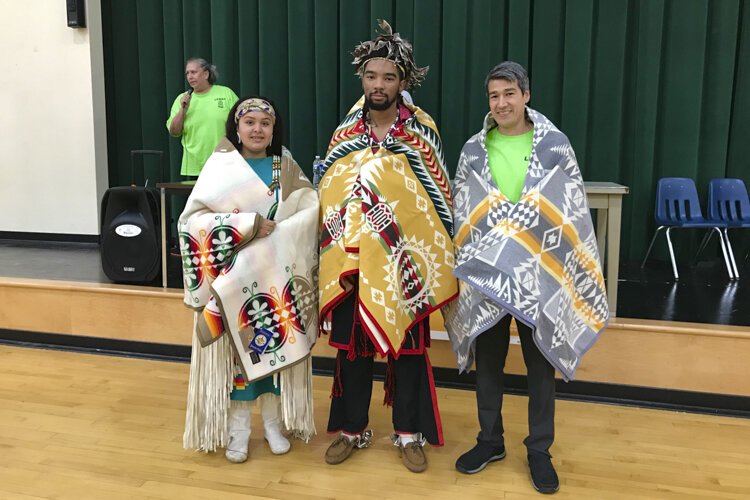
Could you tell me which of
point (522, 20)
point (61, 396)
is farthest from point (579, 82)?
point (61, 396)

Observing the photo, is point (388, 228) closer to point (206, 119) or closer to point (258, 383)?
point (258, 383)

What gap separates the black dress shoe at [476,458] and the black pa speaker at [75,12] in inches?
184

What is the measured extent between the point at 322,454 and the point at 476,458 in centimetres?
52

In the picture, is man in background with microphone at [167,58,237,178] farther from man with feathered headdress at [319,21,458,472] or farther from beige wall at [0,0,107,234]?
man with feathered headdress at [319,21,458,472]

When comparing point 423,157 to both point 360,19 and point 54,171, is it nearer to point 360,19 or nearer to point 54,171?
point 360,19

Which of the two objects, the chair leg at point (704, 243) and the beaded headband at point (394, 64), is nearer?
the beaded headband at point (394, 64)

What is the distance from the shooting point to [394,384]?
210 cm

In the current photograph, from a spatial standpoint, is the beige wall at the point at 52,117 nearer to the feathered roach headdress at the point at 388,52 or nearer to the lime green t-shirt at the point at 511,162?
the feathered roach headdress at the point at 388,52

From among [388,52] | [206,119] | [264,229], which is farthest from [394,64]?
[206,119]

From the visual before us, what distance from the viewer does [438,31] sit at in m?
4.59

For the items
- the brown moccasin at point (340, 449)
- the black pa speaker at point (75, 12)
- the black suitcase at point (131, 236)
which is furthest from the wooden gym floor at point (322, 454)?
the black pa speaker at point (75, 12)

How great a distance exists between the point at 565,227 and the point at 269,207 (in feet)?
3.01

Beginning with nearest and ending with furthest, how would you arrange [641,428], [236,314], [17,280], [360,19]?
[236,314] < [641,428] < [17,280] < [360,19]

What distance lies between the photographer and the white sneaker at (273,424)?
214 cm
